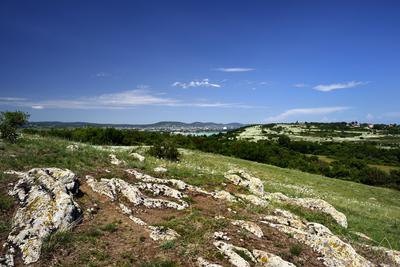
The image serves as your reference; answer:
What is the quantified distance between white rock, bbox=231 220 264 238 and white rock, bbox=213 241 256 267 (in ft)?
6.67

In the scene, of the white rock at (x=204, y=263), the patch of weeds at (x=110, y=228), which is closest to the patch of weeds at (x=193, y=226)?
the white rock at (x=204, y=263)

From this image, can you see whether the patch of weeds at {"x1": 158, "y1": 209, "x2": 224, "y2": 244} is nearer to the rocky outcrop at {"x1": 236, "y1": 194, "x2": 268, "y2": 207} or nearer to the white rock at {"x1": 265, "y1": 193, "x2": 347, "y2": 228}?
the rocky outcrop at {"x1": 236, "y1": 194, "x2": 268, "y2": 207}

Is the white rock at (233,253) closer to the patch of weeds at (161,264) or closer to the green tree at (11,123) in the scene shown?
the patch of weeds at (161,264)

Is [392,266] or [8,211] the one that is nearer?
[8,211]

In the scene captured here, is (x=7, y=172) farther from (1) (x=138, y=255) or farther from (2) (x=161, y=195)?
(1) (x=138, y=255)

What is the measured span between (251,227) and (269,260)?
2.48 m

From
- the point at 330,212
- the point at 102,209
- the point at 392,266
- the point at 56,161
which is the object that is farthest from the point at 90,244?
the point at 330,212

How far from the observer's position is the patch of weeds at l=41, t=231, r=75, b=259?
10719 mm

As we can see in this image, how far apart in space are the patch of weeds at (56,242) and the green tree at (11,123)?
16.5 m

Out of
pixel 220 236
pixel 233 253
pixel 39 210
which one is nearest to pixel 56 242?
pixel 39 210

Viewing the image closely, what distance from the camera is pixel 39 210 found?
486 inches

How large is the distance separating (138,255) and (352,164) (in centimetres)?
10927

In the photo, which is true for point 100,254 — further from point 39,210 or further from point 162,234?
point 39,210

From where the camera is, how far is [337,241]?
14641 millimetres
